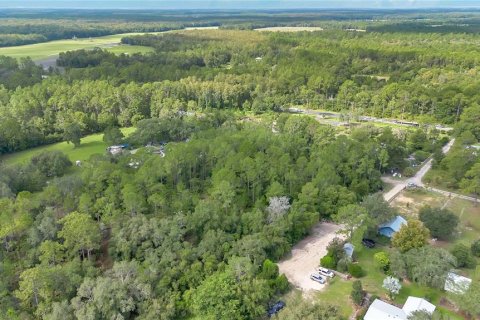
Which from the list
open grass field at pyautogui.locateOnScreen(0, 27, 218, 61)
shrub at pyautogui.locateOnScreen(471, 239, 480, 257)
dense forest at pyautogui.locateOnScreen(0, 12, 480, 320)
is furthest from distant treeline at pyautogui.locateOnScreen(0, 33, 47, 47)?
shrub at pyautogui.locateOnScreen(471, 239, 480, 257)

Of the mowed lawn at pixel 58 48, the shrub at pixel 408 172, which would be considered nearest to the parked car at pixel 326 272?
the shrub at pixel 408 172

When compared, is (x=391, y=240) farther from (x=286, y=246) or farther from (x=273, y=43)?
(x=273, y=43)

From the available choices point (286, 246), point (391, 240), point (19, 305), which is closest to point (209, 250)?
point (286, 246)

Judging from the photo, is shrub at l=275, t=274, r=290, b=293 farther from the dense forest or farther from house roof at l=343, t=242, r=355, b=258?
house roof at l=343, t=242, r=355, b=258

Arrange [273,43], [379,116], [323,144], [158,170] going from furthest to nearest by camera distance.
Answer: [273,43], [379,116], [323,144], [158,170]

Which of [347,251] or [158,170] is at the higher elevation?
[158,170]
